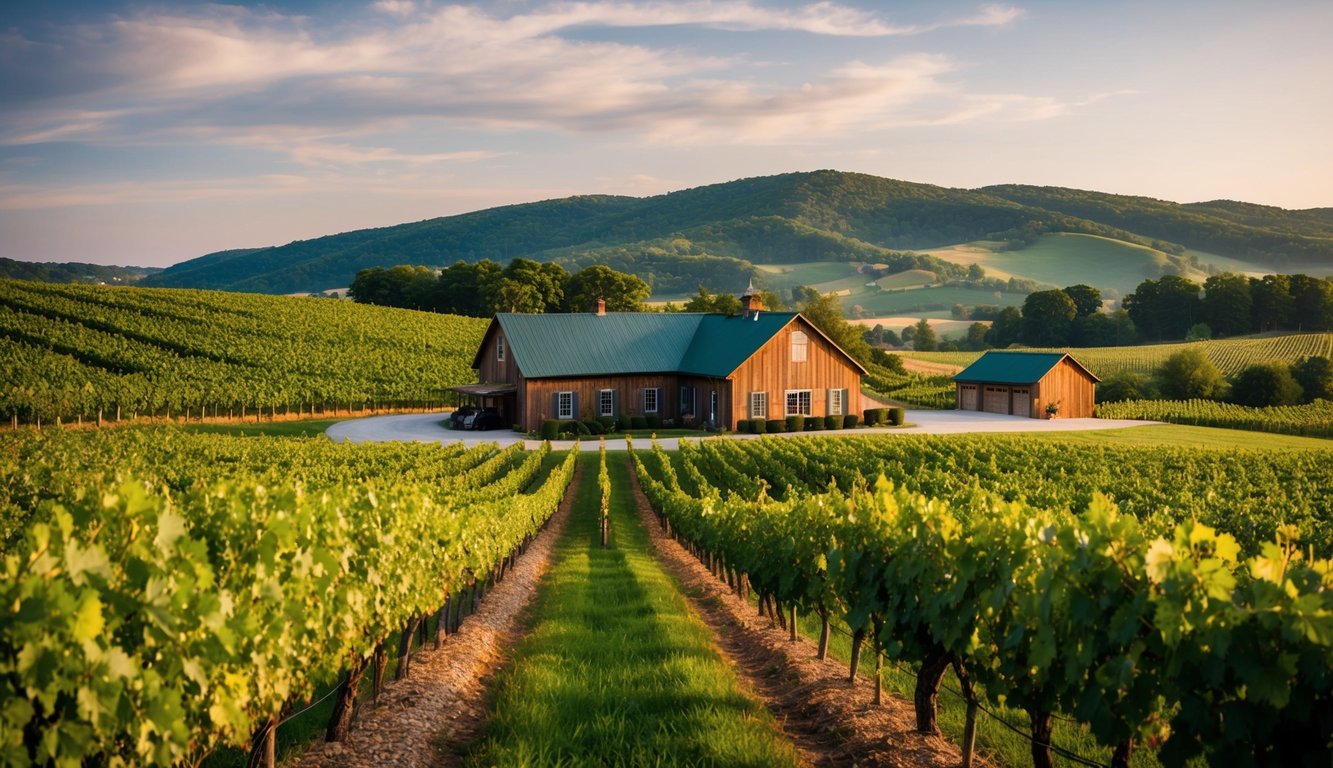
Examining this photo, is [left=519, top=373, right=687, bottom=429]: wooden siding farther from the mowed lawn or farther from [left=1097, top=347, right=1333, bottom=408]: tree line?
[left=1097, top=347, right=1333, bottom=408]: tree line

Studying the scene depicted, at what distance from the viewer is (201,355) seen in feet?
172

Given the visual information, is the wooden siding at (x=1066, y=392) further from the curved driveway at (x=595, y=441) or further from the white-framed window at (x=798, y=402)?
the white-framed window at (x=798, y=402)

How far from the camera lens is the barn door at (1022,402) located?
152 ft

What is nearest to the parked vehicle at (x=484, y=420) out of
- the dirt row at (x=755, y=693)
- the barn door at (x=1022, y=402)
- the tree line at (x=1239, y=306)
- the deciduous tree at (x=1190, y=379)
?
the dirt row at (x=755, y=693)

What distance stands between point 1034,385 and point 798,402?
46.9ft

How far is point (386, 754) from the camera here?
6816 mm

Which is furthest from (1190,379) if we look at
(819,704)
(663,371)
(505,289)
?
(819,704)

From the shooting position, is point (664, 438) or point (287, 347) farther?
point (287, 347)

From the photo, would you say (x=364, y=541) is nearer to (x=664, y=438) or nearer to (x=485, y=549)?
(x=485, y=549)

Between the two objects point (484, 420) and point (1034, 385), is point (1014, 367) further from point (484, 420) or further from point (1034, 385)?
point (484, 420)

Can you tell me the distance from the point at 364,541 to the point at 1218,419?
2035 inches

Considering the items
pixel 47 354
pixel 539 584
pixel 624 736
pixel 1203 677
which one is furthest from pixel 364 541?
pixel 47 354

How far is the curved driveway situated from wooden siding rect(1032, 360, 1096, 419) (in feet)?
4.17

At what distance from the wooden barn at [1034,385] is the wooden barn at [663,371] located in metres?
10.2
